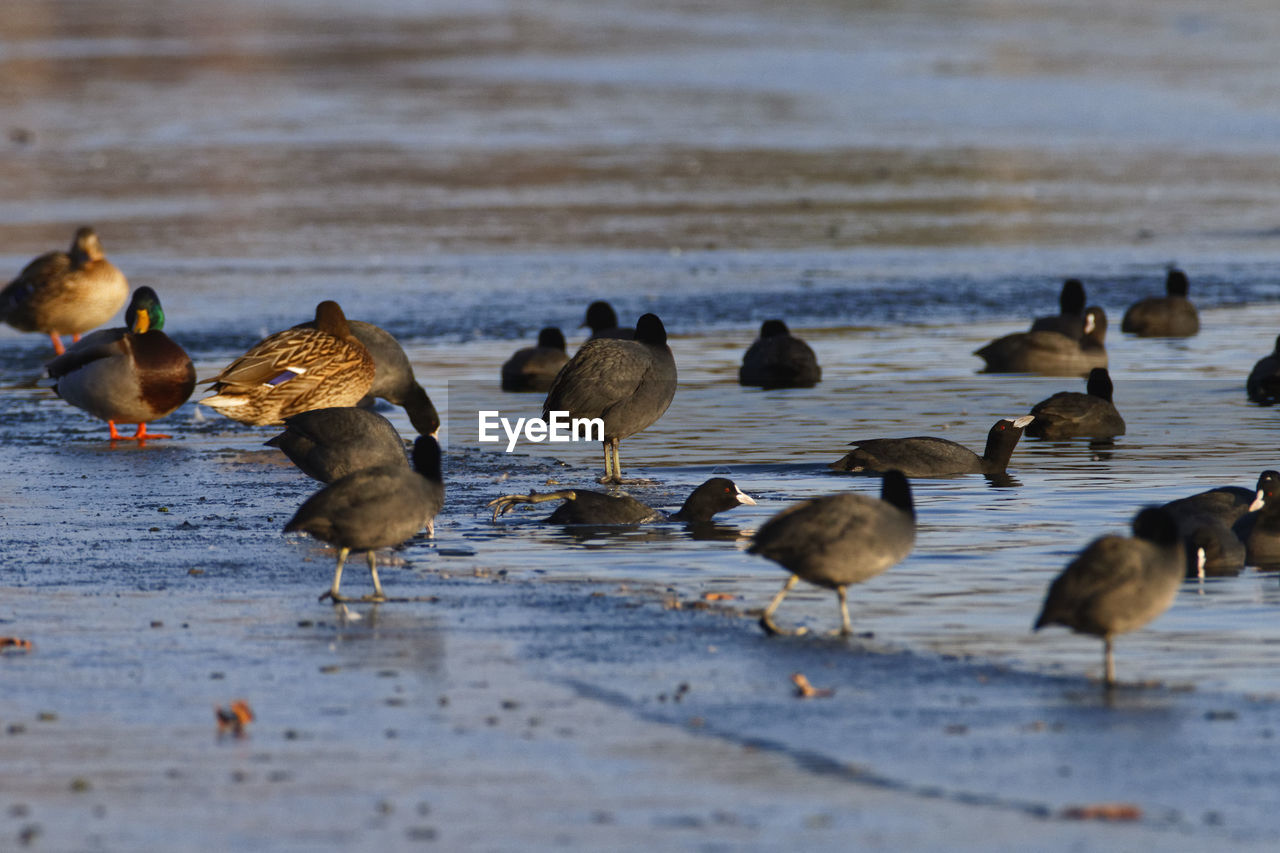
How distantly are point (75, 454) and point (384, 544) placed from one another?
6037 millimetres

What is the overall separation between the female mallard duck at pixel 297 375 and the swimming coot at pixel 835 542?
6695mm

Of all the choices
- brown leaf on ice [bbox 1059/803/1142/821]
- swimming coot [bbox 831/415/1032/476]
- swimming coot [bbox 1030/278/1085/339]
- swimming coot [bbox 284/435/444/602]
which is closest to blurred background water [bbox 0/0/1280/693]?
swimming coot [bbox 831/415/1032/476]

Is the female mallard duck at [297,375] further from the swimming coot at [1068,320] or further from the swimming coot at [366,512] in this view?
the swimming coot at [1068,320]

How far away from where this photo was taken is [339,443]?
1192cm

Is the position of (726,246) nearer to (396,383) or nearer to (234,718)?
(396,383)

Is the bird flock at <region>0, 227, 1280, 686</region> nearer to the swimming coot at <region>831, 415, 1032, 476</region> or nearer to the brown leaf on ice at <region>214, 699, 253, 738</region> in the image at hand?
the swimming coot at <region>831, 415, 1032, 476</region>

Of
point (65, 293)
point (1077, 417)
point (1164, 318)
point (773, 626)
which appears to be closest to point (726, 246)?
point (1164, 318)

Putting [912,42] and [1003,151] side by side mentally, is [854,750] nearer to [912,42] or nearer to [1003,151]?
[1003,151]

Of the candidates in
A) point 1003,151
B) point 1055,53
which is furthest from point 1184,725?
point 1055,53

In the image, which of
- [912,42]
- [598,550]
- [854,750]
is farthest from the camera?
[912,42]

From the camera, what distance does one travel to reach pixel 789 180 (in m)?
31.5

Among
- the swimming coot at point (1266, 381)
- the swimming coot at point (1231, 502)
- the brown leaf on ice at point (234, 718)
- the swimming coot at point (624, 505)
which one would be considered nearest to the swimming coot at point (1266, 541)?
the swimming coot at point (1231, 502)

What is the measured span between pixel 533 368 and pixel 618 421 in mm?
3834

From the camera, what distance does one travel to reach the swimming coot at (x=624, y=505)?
37.5ft
